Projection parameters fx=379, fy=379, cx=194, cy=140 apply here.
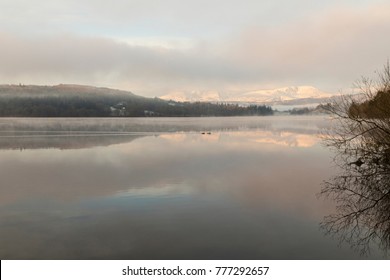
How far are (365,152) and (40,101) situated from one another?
136959 mm

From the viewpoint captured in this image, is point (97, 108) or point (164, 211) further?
point (97, 108)

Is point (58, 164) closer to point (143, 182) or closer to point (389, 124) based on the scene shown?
point (143, 182)

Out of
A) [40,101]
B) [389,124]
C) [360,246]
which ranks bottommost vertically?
[360,246]

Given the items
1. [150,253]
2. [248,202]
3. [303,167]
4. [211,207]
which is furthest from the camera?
[303,167]

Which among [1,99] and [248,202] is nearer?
[248,202]

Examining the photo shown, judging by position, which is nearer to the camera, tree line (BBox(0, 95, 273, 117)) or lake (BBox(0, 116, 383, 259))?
lake (BBox(0, 116, 383, 259))

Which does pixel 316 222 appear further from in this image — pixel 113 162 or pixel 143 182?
pixel 113 162

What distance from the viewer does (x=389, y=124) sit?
46.3 ft

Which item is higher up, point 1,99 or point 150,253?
point 1,99

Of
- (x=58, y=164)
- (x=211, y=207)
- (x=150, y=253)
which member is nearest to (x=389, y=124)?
(x=211, y=207)

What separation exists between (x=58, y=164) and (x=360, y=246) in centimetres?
1403

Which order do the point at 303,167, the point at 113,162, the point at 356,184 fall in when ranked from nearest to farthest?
the point at 356,184 → the point at 303,167 → the point at 113,162

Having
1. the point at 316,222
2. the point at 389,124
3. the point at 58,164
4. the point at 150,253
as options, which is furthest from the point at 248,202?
the point at 58,164

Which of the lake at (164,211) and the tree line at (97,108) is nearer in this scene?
the lake at (164,211)
